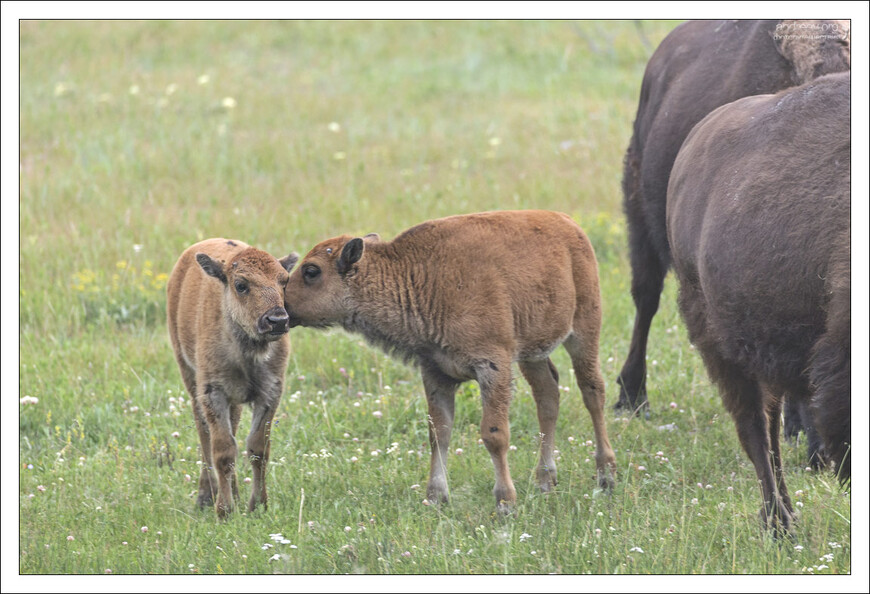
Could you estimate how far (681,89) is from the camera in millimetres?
7191

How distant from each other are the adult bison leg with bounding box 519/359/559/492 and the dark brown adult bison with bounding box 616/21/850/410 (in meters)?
0.97

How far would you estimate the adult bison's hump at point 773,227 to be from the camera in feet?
14.0

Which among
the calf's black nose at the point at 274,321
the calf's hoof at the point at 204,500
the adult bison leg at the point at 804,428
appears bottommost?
the calf's hoof at the point at 204,500

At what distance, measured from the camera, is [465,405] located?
7.14 metres

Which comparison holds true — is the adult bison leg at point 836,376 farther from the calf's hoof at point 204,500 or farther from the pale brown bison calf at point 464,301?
the calf's hoof at point 204,500

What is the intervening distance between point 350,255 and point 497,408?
1.11m

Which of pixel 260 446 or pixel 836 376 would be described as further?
pixel 260 446

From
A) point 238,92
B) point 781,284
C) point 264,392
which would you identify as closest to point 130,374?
point 264,392

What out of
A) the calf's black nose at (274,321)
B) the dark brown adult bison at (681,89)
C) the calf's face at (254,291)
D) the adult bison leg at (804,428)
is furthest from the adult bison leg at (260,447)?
the adult bison leg at (804,428)

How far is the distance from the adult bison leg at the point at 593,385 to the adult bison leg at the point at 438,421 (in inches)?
28.6

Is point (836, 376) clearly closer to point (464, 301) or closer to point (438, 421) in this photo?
point (464, 301)

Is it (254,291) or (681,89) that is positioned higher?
(681,89)

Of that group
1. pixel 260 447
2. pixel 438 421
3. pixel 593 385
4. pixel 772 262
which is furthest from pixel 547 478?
pixel 772 262

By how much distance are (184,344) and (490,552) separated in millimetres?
2207
